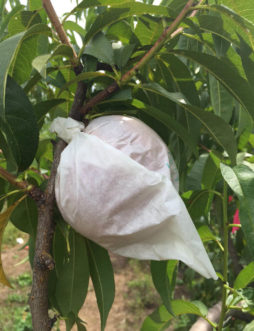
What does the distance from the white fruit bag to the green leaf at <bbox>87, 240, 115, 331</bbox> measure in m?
0.20

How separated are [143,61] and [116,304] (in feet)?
8.85

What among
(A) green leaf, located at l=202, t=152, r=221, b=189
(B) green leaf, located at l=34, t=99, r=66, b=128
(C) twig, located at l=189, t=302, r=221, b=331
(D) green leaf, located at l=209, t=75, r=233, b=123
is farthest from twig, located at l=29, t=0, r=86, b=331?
(C) twig, located at l=189, t=302, r=221, b=331

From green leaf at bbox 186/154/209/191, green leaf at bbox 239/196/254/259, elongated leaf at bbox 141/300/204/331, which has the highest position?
green leaf at bbox 239/196/254/259

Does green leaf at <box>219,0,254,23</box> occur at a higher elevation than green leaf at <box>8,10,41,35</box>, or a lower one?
lower

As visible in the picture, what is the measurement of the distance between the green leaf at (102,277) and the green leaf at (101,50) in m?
0.41

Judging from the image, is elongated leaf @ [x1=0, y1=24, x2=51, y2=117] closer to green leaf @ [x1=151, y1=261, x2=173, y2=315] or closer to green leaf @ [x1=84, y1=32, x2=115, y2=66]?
green leaf @ [x1=84, y1=32, x2=115, y2=66]

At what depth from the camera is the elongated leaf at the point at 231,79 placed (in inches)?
27.3

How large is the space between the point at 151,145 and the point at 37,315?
0.36 meters

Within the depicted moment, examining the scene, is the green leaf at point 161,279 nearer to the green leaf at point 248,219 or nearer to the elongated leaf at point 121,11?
the green leaf at point 248,219

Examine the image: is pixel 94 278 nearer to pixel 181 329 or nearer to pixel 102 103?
pixel 102 103

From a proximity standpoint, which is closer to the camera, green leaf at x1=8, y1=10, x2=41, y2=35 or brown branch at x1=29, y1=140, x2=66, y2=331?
brown branch at x1=29, y1=140, x2=66, y2=331

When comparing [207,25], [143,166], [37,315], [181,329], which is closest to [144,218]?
[143,166]

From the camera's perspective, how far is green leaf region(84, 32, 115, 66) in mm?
678

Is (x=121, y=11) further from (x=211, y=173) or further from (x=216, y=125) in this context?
(x=211, y=173)
